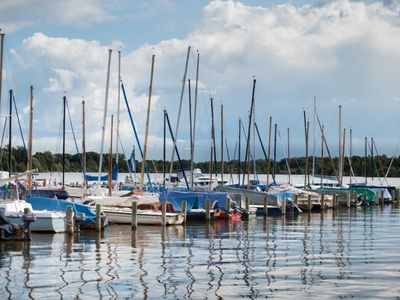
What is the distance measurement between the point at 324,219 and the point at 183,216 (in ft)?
50.0

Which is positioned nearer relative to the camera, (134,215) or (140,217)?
(134,215)

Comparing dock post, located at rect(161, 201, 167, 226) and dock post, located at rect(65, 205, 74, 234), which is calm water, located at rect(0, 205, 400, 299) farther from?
dock post, located at rect(161, 201, 167, 226)

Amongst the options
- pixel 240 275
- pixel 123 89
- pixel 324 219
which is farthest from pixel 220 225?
pixel 240 275

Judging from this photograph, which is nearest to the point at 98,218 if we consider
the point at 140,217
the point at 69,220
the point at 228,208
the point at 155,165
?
the point at 69,220

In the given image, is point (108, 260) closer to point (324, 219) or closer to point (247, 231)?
point (247, 231)

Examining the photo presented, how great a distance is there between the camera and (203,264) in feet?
99.3

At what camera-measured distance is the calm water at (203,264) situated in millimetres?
23766

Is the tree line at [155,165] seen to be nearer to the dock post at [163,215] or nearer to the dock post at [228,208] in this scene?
the dock post at [228,208]

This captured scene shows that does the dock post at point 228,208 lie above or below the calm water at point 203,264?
above

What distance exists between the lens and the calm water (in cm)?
2377

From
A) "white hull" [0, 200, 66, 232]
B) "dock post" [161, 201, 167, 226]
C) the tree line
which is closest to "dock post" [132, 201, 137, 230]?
"dock post" [161, 201, 167, 226]

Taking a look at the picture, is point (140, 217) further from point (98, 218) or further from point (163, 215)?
point (98, 218)

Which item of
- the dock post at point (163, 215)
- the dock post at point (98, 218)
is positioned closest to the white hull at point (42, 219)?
the dock post at point (98, 218)

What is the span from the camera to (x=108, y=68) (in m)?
61.4
